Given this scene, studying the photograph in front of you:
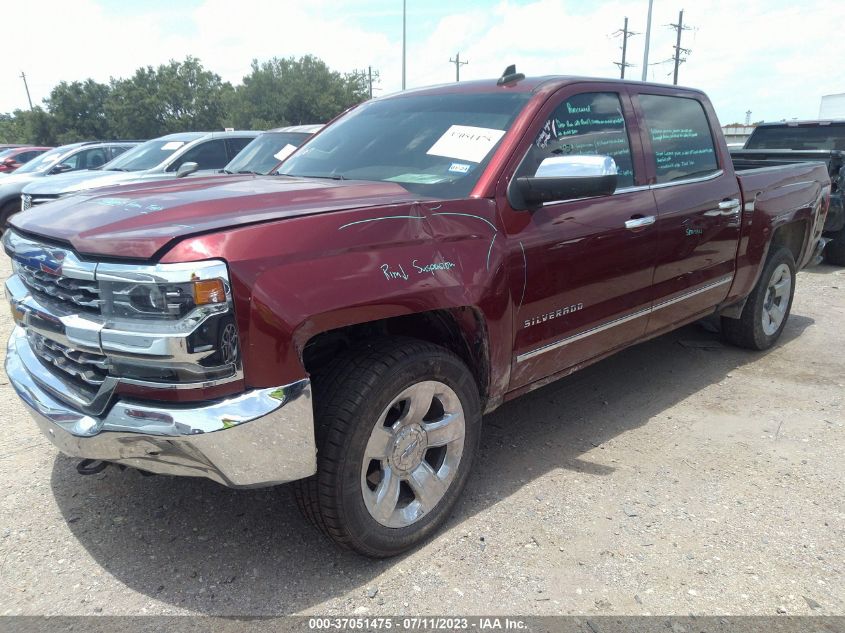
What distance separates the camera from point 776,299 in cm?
516

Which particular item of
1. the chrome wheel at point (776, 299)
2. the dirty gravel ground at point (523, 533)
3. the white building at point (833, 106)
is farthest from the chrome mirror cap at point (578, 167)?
the white building at point (833, 106)

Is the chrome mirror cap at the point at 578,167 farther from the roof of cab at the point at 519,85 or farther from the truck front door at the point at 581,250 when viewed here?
the roof of cab at the point at 519,85

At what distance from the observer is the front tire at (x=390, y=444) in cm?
226

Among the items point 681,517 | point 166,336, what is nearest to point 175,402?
point 166,336

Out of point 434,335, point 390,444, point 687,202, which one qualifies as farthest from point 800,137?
point 390,444

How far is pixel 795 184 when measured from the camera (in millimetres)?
4922

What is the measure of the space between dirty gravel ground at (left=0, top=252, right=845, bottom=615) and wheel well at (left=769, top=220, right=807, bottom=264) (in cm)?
166

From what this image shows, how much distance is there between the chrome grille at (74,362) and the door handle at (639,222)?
8.22ft

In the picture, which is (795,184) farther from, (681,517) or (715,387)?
(681,517)

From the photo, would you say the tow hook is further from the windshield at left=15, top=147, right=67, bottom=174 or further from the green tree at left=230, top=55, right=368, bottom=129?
the green tree at left=230, top=55, right=368, bottom=129

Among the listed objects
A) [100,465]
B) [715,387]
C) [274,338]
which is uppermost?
[274,338]

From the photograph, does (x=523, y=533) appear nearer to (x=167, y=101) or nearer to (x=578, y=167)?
(x=578, y=167)

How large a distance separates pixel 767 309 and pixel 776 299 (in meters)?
0.17

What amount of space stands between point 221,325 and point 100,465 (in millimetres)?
952
